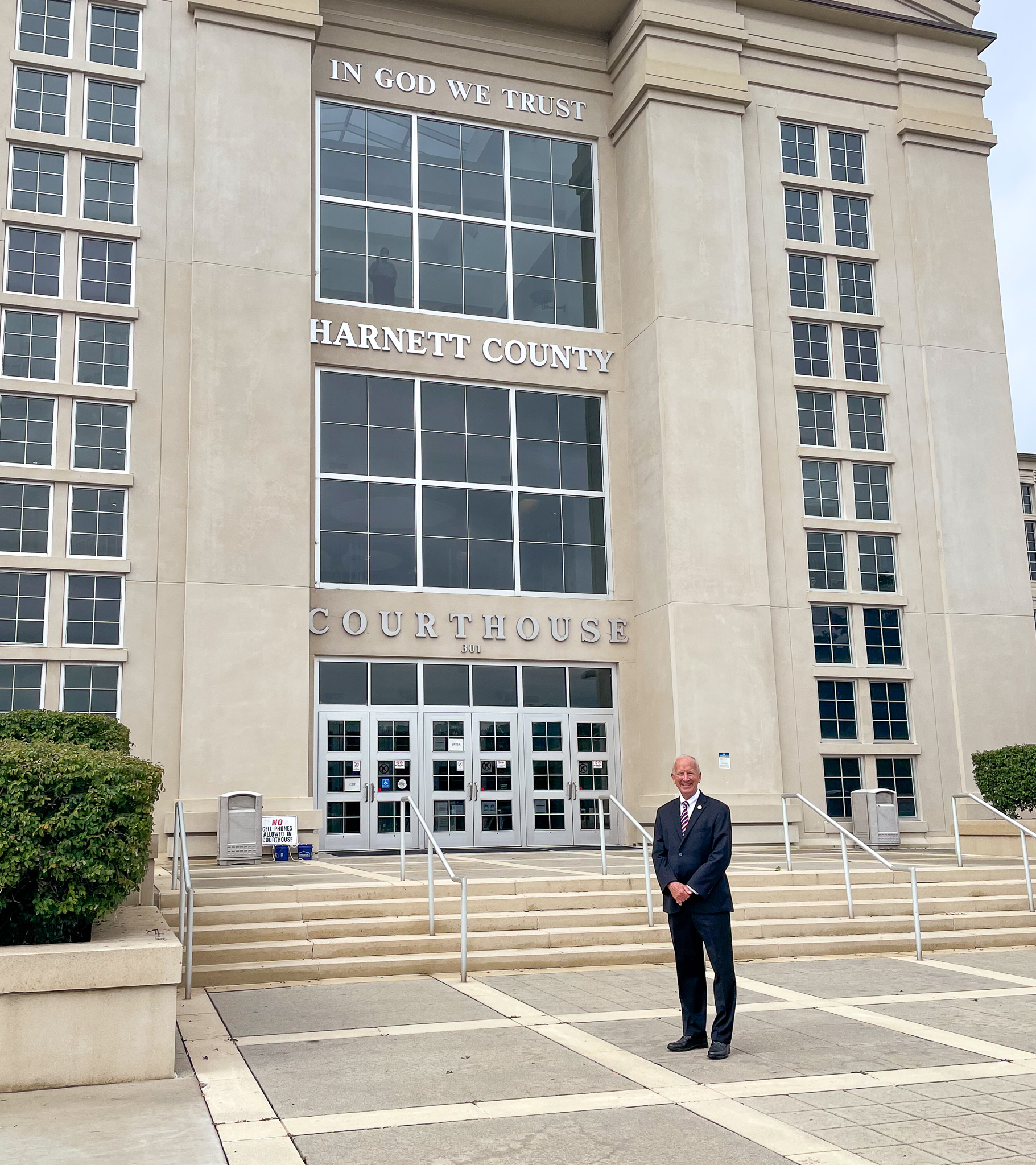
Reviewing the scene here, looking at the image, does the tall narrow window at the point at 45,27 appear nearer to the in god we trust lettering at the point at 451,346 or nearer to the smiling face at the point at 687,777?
the in god we trust lettering at the point at 451,346

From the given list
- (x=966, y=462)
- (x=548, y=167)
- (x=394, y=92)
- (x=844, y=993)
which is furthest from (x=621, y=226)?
(x=844, y=993)

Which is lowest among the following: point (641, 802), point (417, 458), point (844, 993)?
point (844, 993)

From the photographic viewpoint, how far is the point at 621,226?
1033 inches

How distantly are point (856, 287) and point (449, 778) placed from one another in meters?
14.4

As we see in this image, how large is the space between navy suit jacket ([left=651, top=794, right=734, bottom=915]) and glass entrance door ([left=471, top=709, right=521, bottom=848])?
49.6ft

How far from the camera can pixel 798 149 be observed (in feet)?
88.4

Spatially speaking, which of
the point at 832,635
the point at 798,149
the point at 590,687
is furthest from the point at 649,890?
the point at 798,149

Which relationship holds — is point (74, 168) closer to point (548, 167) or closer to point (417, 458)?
point (417, 458)

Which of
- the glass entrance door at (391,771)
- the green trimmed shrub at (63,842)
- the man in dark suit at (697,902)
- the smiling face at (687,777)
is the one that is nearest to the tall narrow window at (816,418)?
the glass entrance door at (391,771)

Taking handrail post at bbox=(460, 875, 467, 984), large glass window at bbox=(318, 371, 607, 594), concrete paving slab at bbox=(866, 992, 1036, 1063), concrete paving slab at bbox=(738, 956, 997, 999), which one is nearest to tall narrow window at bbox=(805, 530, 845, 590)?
large glass window at bbox=(318, 371, 607, 594)

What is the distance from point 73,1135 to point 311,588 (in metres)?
16.5

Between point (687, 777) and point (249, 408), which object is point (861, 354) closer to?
point (249, 408)

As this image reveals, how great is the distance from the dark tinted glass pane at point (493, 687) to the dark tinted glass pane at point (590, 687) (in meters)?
1.29

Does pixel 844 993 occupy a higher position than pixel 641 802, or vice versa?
pixel 641 802
